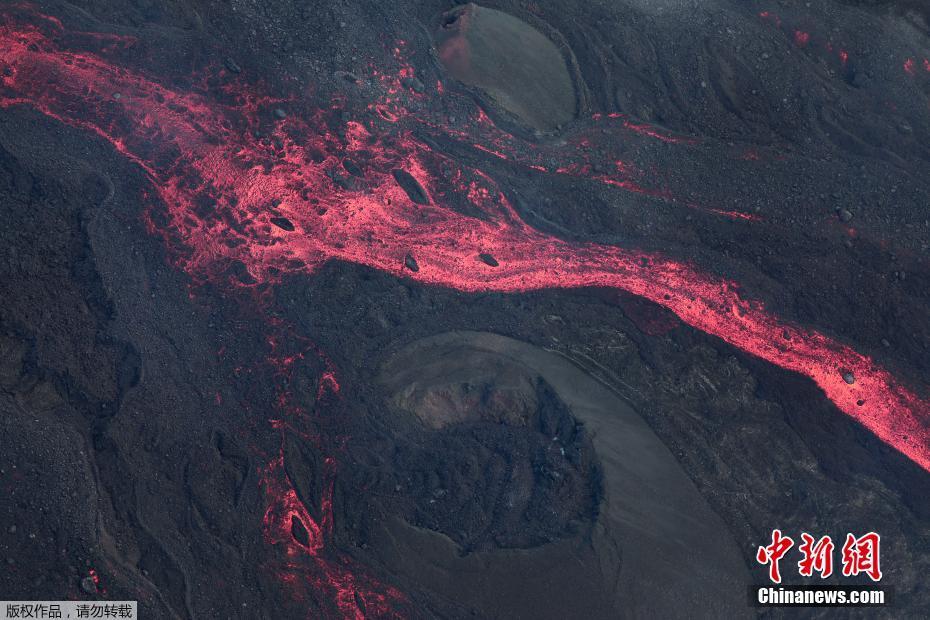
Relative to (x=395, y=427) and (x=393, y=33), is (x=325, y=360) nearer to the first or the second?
(x=395, y=427)

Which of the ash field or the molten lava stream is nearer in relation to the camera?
the ash field

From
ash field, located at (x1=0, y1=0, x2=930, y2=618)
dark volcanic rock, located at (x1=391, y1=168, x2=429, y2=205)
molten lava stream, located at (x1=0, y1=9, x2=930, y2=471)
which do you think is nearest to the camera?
ash field, located at (x1=0, y1=0, x2=930, y2=618)

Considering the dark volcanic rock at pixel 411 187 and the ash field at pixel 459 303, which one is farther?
the dark volcanic rock at pixel 411 187

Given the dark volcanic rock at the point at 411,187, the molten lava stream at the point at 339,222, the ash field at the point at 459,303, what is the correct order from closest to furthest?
the ash field at the point at 459,303
the molten lava stream at the point at 339,222
the dark volcanic rock at the point at 411,187

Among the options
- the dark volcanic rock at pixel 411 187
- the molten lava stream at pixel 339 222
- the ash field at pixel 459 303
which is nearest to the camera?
the ash field at pixel 459 303

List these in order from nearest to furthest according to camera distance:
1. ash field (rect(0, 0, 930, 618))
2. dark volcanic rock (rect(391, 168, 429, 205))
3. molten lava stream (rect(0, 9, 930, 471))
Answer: ash field (rect(0, 0, 930, 618))
molten lava stream (rect(0, 9, 930, 471))
dark volcanic rock (rect(391, 168, 429, 205))

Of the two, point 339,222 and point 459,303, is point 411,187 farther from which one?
point 459,303
